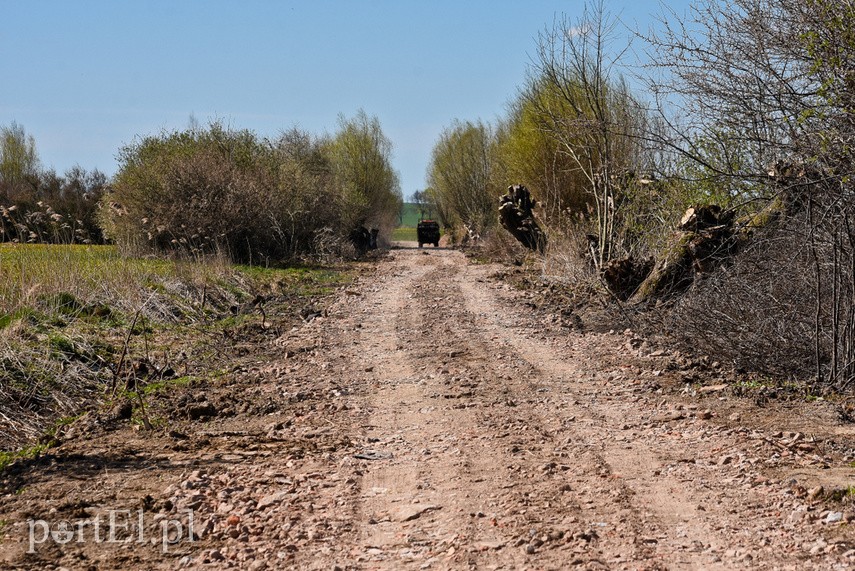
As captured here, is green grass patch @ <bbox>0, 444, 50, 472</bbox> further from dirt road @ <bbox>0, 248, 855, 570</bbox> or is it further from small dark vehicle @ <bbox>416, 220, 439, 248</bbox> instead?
small dark vehicle @ <bbox>416, 220, 439, 248</bbox>

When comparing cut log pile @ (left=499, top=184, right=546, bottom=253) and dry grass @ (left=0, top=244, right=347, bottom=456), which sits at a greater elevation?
cut log pile @ (left=499, top=184, right=546, bottom=253)

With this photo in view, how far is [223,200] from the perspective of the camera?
26297 millimetres

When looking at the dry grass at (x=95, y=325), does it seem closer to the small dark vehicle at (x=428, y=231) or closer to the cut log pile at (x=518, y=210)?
the cut log pile at (x=518, y=210)

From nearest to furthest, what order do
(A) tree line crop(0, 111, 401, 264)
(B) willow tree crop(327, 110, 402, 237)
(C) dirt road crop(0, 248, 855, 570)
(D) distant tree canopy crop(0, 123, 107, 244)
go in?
(C) dirt road crop(0, 248, 855, 570) → (D) distant tree canopy crop(0, 123, 107, 244) → (A) tree line crop(0, 111, 401, 264) → (B) willow tree crop(327, 110, 402, 237)

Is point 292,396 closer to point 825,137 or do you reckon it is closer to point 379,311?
point 825,137

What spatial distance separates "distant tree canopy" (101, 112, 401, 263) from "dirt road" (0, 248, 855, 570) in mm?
11487

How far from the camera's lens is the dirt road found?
4.62 meters

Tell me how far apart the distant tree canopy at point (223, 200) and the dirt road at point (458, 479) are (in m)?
11.5

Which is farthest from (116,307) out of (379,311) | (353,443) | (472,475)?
(472,475)

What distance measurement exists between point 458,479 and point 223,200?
21.7 m

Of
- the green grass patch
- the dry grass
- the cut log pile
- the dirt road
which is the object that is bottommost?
the dirt road

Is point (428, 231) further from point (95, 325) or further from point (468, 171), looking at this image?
point (95, 325)

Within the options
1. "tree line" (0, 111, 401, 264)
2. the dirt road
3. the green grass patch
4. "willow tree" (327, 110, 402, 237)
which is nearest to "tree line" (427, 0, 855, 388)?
the dirt road

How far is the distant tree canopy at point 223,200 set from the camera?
2558cm
